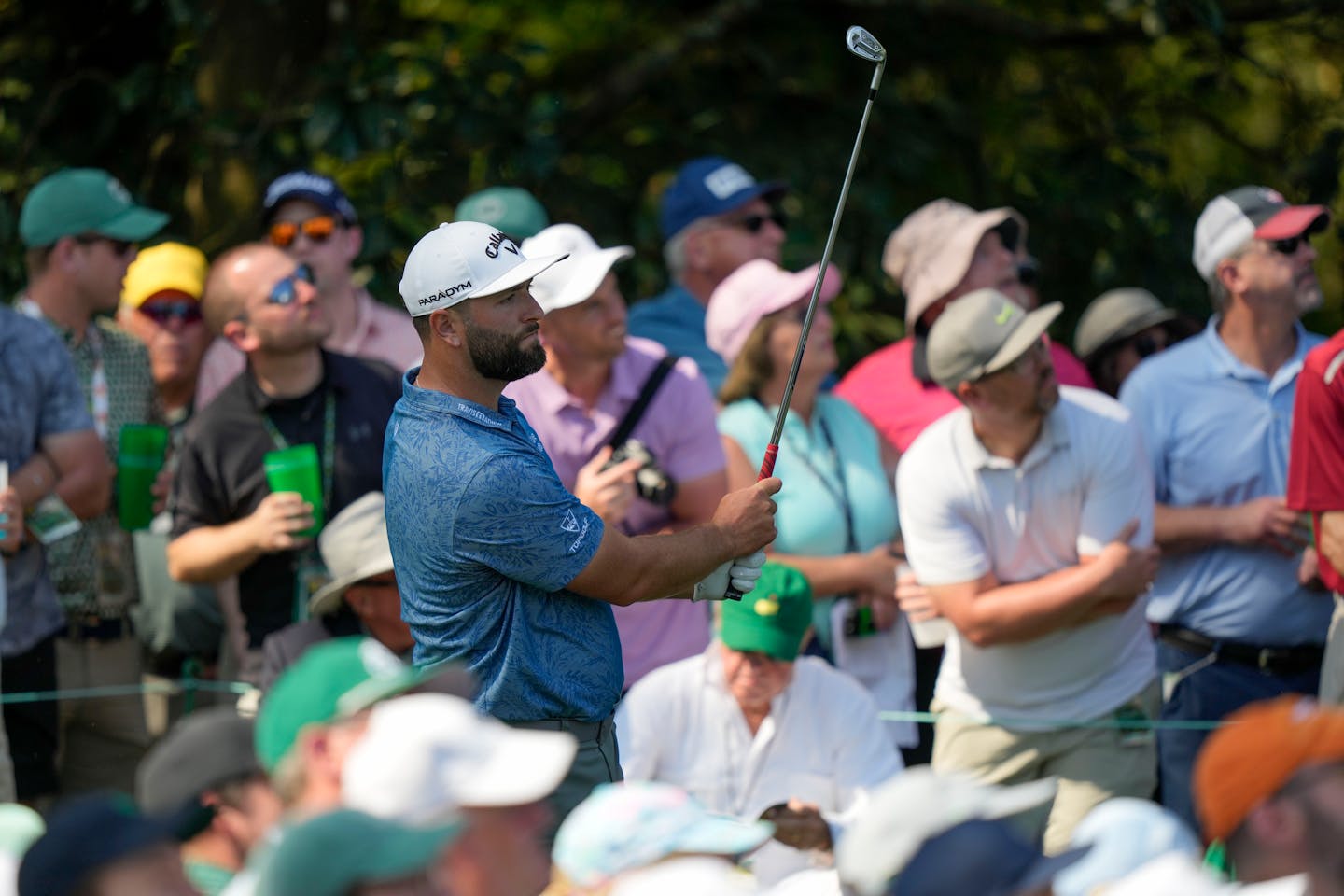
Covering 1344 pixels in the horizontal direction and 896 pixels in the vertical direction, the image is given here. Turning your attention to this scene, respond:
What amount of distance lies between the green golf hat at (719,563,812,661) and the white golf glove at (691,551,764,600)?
0.96m

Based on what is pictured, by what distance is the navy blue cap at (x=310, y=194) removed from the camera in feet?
22.4

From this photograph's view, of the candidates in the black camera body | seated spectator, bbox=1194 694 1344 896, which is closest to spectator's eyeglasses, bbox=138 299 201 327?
the black camera body

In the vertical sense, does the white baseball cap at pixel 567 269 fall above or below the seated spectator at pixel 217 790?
below

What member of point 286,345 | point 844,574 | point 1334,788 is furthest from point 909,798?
point 286,345

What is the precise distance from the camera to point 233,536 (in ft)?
19.3

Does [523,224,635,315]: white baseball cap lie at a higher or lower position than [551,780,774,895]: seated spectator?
lower

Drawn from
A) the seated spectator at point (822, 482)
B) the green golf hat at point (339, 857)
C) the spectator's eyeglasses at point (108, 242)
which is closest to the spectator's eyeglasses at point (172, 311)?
the spectator's eyeglasses at point (108, 242)

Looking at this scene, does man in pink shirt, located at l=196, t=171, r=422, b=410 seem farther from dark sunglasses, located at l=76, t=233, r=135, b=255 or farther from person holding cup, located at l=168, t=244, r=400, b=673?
person holding cup, located at l=168, t=244, r=400, b=673

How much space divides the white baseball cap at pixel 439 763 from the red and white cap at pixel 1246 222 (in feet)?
12.2

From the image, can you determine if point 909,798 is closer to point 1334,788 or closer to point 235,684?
point 1334,788

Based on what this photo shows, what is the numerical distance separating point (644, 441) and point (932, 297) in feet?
3.91

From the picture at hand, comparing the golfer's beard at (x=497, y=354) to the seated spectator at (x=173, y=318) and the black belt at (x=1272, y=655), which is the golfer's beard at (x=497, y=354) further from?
the seated spectator at (x=173, y=318)

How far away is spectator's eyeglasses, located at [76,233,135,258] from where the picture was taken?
6656mm

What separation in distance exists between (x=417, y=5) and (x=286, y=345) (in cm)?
399
